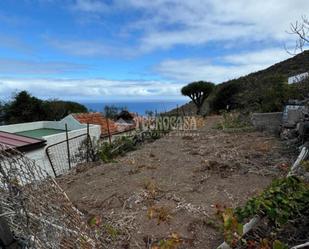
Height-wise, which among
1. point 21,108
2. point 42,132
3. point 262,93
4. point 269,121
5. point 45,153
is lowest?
point 45,153

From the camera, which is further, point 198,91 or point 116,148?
point 198,91

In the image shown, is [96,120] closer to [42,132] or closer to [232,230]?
[42,132]

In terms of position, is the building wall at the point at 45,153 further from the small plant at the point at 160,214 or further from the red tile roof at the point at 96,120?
the small plant at the point at 160,214

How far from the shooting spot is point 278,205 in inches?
93.5

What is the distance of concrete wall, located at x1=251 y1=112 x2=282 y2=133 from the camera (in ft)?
25.1

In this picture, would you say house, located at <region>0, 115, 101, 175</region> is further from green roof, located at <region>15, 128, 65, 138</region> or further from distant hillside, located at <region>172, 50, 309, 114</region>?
distant hillside, located at <region>172, 50, 309, 114</region>

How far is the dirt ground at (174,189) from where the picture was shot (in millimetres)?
2928

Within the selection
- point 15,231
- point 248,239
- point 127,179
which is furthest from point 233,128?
point 15,231

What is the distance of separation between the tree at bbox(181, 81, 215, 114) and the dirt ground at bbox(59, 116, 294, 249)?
37.2ft

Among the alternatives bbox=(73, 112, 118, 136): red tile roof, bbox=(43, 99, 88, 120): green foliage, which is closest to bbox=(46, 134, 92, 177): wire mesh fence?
bbox=(73, 112, 118, 136): red tile roof

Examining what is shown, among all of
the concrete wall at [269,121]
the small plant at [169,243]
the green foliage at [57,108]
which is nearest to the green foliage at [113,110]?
the green foliage at [57,108]

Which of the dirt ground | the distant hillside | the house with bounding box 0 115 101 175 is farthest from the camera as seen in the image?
the house with bounding box 0 115 101 175

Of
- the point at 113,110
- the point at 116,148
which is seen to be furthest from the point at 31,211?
the point at 113,110

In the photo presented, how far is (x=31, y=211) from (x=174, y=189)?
236 cm
